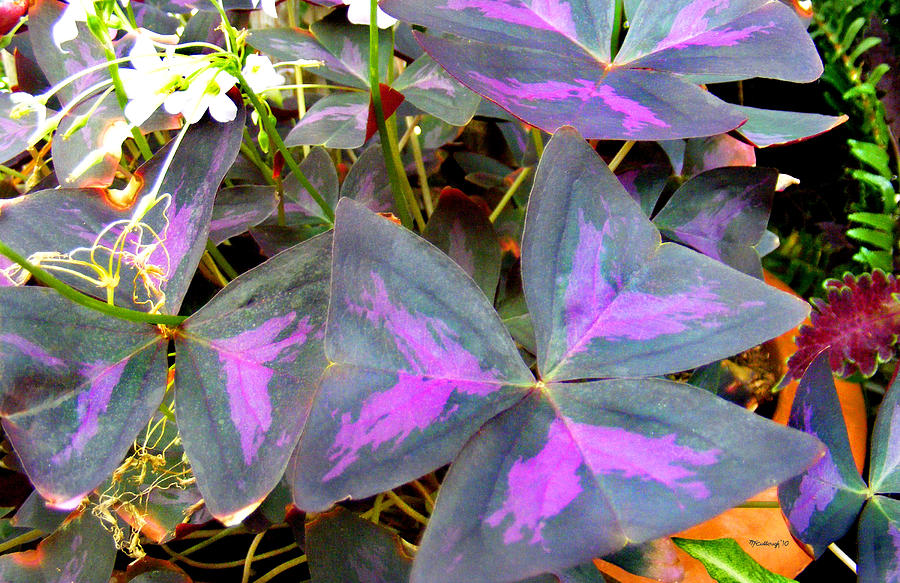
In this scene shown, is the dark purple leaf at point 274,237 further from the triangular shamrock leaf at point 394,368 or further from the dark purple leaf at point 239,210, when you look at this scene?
the triangular shamrock leaf at point 394,368

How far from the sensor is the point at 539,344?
0.44m

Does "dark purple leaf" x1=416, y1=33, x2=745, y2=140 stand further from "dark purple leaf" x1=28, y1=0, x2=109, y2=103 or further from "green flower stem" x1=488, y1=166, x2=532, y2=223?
"dark purple leaf" x1=28, y1=0, x2=109, y2=103

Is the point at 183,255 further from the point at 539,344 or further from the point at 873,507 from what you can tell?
the point at 873,507

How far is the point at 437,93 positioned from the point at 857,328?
0.49 m

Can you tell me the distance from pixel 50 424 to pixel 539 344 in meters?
0.35

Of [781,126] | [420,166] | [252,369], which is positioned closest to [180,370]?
[252,369]

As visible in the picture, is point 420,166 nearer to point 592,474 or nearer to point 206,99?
Answer: point 206,99

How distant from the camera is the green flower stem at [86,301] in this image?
1.19 feet

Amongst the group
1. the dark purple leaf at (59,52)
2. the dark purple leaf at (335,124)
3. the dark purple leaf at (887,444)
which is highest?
the dark purple leaf at (59,52)

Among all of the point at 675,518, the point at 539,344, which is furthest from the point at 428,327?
the point at 675,518

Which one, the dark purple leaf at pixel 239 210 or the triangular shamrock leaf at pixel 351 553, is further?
the dark purple leaf at pixel 239 210

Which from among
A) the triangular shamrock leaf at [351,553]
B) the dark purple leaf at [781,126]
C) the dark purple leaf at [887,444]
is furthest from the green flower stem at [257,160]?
the dark purple leaf at [887,444]

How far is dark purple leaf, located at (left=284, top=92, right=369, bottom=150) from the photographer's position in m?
0.65

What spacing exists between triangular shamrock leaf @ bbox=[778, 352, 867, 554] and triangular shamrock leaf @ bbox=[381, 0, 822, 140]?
9.2 inches
